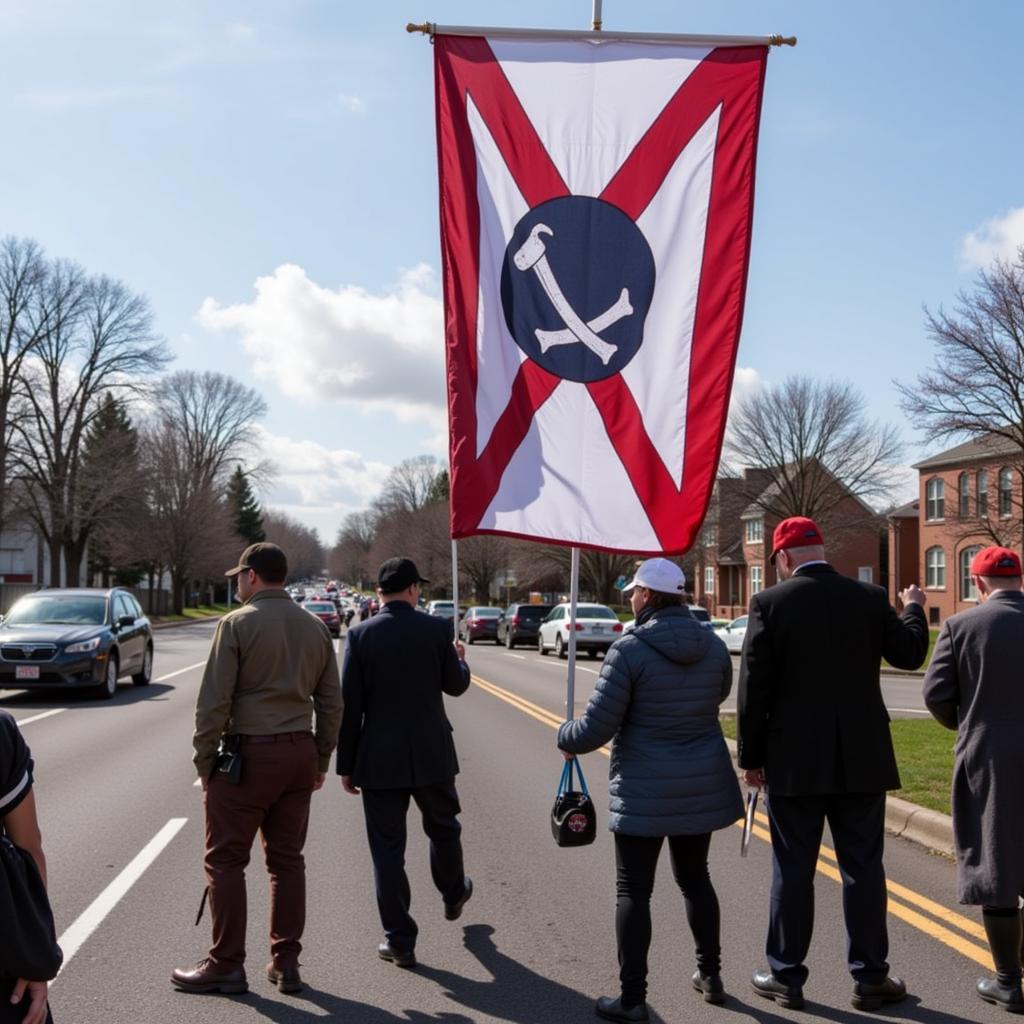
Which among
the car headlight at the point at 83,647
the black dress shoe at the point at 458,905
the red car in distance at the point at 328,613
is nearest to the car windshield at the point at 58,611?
the car headlight at the point at 83,647

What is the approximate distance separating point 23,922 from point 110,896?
4.19 meters

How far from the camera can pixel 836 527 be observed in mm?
57875

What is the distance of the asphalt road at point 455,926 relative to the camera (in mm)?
4840

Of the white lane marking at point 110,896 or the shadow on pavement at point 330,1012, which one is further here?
the white lane marking at point 110,896

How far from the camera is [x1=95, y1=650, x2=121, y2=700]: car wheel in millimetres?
17688

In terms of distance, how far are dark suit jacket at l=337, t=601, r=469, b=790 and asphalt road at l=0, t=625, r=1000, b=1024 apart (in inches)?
35.4

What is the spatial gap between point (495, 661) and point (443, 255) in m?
25.5

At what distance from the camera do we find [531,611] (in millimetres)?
39375

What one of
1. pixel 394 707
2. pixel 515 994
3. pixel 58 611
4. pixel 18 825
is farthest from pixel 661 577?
pixel 58 611

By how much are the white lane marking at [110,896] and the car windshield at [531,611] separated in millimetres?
30718

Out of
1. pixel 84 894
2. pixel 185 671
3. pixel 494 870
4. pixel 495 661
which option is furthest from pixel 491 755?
pixel 495 661

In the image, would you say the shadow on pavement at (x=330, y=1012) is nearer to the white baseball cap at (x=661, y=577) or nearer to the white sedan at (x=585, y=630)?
the white baseball cap at (x=661, y=577)

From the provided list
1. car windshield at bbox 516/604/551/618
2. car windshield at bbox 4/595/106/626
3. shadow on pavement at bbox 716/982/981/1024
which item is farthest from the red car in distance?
shadow on pavement at bbox 716/982/981/1024

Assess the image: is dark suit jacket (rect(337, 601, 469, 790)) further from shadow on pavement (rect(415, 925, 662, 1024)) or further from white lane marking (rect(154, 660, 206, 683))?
white lane marking (rect(154, 660, 206, 683))
